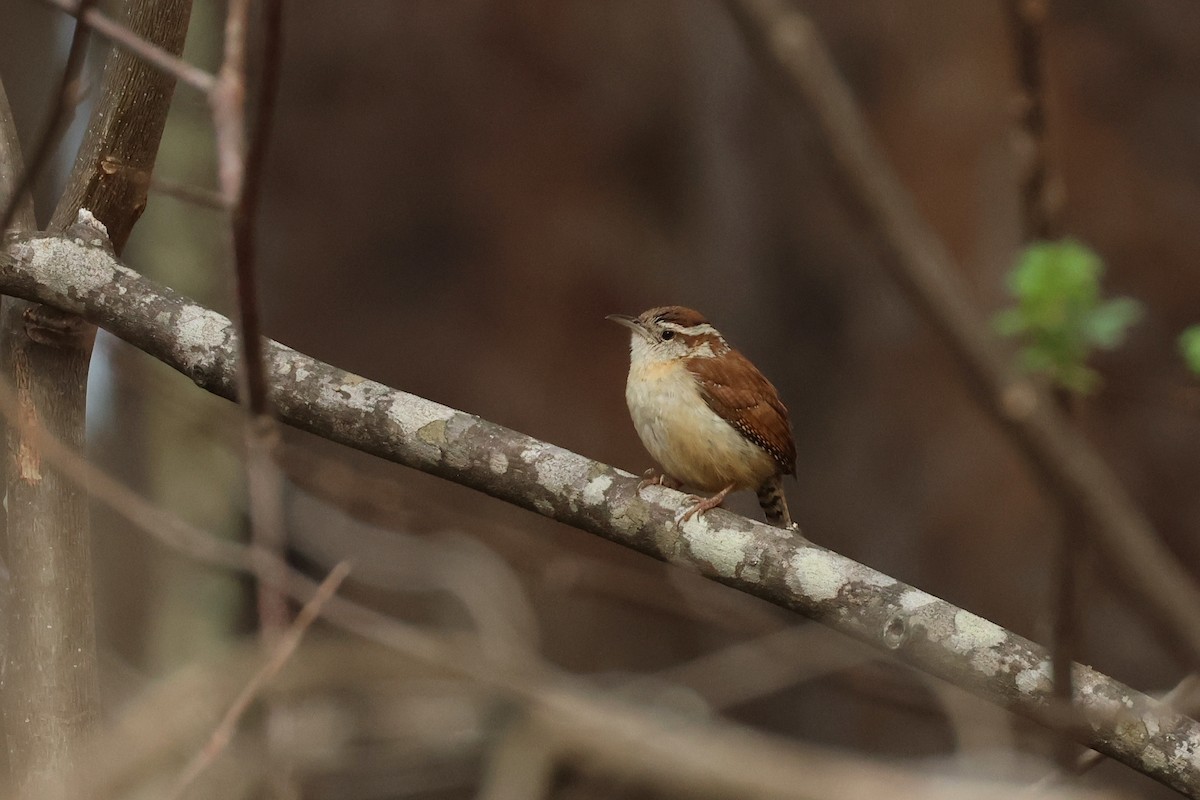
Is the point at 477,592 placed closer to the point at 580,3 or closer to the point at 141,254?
the point at 141,254

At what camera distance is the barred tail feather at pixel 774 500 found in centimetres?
450

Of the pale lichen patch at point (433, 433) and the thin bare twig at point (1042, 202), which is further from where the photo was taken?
the pale lichen patch at point (433, 433)

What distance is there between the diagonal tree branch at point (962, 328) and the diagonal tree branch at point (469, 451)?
2079mm

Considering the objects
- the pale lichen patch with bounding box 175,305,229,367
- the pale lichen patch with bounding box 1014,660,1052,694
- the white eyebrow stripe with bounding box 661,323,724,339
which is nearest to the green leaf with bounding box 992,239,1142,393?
the pale lichen patch with bounding box 1014,660,1052,694

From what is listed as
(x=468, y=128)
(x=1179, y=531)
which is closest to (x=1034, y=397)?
(x=1179, y=531)

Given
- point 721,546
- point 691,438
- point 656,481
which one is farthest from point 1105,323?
point 691,438

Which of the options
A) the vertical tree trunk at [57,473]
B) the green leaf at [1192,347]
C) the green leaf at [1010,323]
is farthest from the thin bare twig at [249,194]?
the green leaf at [1192,347]

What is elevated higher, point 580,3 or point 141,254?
point 580,3

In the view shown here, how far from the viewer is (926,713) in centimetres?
311

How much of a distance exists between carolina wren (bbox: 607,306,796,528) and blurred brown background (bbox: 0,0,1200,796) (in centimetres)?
Result: 422

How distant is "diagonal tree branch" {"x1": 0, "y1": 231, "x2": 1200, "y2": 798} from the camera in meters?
2.92

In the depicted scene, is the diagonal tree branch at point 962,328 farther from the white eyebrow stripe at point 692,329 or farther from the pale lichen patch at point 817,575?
the white eyebrow stripe at point 692,329

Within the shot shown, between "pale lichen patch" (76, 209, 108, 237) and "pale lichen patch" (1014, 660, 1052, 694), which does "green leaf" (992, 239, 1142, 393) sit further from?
"pale lichen patch" (76, 209, 108, 237)

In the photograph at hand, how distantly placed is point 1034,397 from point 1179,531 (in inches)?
329
